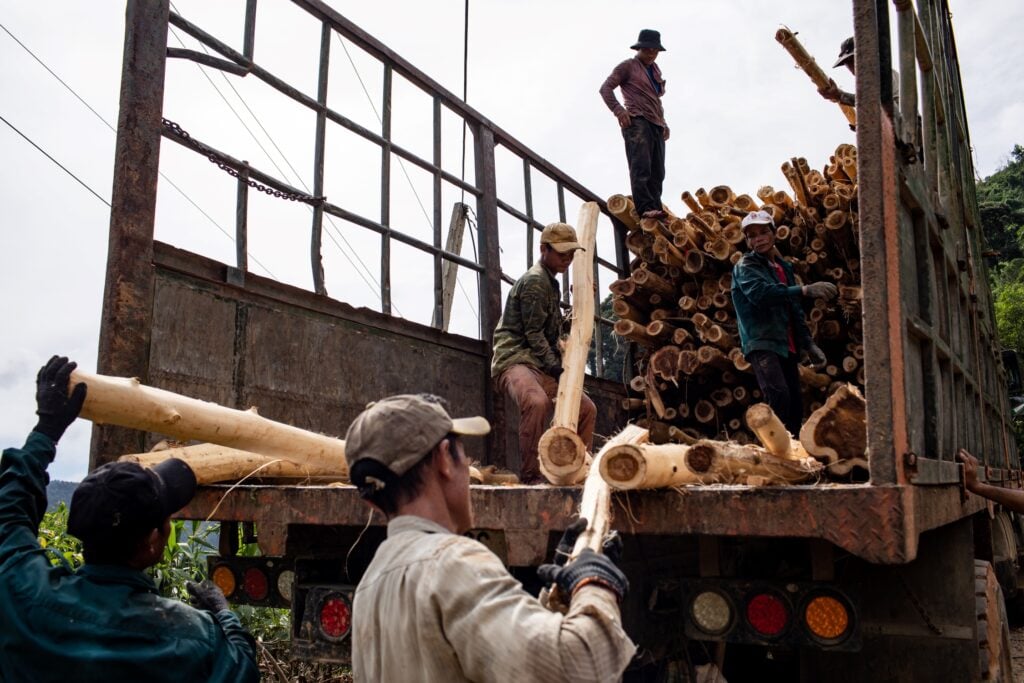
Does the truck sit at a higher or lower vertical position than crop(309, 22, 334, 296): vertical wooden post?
lower

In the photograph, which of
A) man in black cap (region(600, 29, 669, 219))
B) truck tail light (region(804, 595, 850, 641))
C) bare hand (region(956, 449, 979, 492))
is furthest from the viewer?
man in black cap (region(600, 29, 669, 219))

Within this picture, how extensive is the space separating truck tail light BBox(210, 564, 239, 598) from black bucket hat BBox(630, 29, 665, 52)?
526cm

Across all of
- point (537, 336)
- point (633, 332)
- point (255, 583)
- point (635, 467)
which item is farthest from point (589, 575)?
point (633, 332)

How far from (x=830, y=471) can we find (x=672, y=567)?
2.08ft

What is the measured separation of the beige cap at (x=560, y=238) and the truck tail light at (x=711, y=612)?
262 centimetres

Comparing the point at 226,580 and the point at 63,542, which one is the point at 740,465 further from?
the point at 63,542

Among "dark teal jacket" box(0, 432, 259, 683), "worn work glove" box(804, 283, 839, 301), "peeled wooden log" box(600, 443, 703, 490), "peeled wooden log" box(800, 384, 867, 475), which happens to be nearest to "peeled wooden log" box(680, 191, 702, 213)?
"worn work glove" box(804, 283, 839, 301)

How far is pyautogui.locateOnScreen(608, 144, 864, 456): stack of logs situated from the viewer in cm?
557

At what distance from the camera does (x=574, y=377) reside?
168 inches

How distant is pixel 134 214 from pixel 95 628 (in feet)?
6.68

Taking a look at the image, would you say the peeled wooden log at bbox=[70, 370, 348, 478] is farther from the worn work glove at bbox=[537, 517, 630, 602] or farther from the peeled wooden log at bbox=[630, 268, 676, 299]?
the peeled wooden log at bbox=[630, 268, 676, 299]

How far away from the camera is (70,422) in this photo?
238cm

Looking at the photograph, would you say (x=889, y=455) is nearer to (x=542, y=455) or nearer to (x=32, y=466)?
(x=542, y=455)

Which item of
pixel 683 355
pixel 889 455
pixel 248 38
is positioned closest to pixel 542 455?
pixel 889 455
